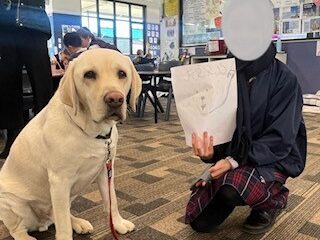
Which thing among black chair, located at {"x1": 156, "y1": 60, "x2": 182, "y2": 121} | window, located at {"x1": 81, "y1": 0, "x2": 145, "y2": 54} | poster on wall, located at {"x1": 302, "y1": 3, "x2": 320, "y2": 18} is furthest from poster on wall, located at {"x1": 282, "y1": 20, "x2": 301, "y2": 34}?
window, located at {"x1": 81, "y1": 0, "x2": 145, "y2": 54}

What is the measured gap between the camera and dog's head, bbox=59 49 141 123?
1.11 m

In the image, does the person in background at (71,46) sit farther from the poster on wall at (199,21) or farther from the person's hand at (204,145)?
the poster on wall at (199,21)

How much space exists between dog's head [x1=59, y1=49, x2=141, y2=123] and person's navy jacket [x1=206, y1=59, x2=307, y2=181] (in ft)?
1.82

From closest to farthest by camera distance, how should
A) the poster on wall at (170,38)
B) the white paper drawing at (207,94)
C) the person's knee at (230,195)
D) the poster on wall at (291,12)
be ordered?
the white paper drawing at (207,94) < the person's knee at (230,195) < the poster on wall at (291,12) < the poster on wall at (170,38)

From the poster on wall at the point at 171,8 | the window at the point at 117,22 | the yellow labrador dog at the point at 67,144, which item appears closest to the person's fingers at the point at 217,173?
the yellow labrador dog at the point at 67,144

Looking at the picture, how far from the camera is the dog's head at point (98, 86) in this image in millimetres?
1105

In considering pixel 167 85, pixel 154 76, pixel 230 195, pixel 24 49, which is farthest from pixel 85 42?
pixel 230 195

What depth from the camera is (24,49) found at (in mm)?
2146

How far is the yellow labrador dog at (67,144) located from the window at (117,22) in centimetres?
850

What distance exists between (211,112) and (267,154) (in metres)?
0.31

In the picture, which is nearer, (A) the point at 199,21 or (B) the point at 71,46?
(B) the point at 71,46

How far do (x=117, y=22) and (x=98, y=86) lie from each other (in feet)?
30.2

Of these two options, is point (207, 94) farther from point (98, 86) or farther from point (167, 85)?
point (167, 85)

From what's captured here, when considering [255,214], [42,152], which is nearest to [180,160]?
[255,214]
